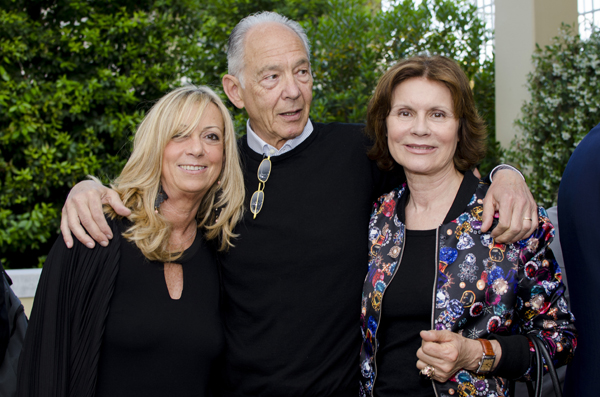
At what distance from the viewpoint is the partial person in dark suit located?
184cm

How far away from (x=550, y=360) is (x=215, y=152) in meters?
1.78

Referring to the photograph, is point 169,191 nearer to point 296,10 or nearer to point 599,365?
point 599,365

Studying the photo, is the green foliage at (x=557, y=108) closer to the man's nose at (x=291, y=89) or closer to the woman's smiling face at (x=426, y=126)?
the woman's smiling face at (x=426, y=126)

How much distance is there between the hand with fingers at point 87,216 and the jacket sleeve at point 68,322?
0.04 metres

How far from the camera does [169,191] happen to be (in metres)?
2.59

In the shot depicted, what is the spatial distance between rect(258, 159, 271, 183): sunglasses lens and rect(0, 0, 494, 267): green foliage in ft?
8.76

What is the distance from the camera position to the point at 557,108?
5.29 metres

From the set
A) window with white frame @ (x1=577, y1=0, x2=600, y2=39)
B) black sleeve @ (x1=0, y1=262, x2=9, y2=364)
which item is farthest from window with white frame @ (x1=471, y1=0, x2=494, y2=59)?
black sleeve @ (x1=0, y1=262, x2=9, y2=364)

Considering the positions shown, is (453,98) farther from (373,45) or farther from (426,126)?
(373,45)

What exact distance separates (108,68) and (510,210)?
4.84 metres

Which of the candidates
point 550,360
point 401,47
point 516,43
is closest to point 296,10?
point 401,47

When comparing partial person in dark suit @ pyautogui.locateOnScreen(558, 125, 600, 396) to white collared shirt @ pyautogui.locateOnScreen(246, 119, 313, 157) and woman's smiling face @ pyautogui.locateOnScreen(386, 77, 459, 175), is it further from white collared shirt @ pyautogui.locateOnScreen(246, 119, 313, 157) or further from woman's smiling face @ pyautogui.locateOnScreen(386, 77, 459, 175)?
white collared shirt @ pyautogui.locateOnScreen(246, 119, 313, 157)

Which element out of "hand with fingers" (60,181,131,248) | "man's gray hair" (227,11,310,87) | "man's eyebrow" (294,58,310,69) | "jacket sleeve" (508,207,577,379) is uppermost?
"man's gray hair" (227,11,310,87)

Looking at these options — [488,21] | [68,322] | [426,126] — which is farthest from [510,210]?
[488,21]
